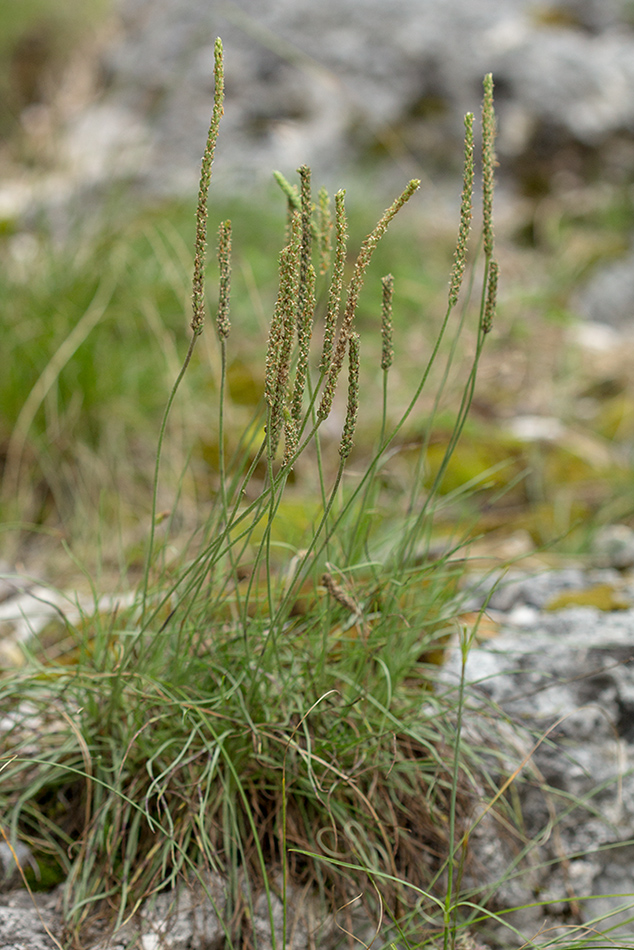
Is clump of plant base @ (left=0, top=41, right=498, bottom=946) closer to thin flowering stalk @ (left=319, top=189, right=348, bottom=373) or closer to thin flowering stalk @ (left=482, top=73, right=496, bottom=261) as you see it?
thin flowering stalk @ (left=482, top=73, right=496, bottom=261)

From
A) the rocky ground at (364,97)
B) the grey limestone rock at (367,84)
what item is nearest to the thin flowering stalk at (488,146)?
the rocky ground at (364,97)

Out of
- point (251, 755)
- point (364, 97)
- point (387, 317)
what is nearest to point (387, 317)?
point (387, 317)

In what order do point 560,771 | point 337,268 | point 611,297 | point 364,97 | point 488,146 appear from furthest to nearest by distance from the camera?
point 364,97
point 611,297
point 560,771
point 488,146
point 337,268

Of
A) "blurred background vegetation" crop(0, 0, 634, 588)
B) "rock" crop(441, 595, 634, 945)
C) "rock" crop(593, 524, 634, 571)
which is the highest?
"blurred background vegetation" crop(0, 0, 634, 588)

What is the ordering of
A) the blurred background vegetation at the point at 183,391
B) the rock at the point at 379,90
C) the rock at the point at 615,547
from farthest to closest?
the rock at the point at 379,90
the blurred background vegetation at the point at 183,391
the rock at the point at 615,547

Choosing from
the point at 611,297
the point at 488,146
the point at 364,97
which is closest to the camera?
the point at 488,146

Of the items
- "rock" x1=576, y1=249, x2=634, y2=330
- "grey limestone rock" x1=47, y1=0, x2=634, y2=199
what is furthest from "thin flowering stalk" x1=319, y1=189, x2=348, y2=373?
"grey limestone rock" x1=47, y1=0, x2=634, y2=199

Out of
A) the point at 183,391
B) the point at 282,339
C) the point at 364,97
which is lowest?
the point at 183,391

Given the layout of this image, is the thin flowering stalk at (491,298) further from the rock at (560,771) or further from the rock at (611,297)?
the rock at (611,297)

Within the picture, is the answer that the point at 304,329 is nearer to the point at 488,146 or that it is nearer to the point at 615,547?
the point at 488,146

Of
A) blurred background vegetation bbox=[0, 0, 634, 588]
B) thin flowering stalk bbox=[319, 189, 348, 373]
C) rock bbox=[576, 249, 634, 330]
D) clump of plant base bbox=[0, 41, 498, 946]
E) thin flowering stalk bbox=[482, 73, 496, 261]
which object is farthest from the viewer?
rock bbox=[576, 249, 634, 330]

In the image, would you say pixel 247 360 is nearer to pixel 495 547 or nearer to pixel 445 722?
pixel 495 547
